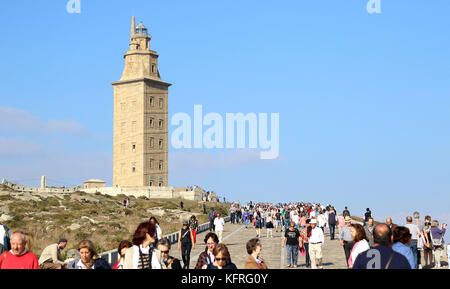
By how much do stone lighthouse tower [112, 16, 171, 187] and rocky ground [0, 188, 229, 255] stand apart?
10.6 metres

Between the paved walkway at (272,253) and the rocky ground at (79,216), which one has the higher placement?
the rocky ground at (79,216)

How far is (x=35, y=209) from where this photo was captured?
5534cm

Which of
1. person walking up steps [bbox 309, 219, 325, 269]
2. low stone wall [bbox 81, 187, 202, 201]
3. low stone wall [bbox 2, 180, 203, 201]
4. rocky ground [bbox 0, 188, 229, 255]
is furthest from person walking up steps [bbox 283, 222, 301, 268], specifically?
low stone wall [bbox 81, 187, 202, 201]

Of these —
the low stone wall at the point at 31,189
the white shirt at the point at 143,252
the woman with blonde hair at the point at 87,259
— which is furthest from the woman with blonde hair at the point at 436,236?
the low stone wall at the point at 31,189

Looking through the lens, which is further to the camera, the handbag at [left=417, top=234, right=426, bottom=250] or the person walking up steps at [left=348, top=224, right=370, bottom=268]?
the handbag at [left=417, top=234, right=426, bottom=250]

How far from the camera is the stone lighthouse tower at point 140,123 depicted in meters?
88.2

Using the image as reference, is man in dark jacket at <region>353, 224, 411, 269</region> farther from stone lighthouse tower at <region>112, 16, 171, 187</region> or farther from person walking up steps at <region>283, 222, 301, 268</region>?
stone lighthouse tower at <region>112, 16, 171, 187</region>

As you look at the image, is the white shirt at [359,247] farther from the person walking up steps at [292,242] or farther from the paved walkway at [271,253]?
the person walking up steps at [292,242]

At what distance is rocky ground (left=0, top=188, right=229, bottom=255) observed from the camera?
3647 cm

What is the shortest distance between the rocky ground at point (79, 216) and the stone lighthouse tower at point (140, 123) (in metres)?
10.6

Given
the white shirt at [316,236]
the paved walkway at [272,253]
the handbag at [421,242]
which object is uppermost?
the white shirt at [316,236]

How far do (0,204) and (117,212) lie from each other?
10281 mm
